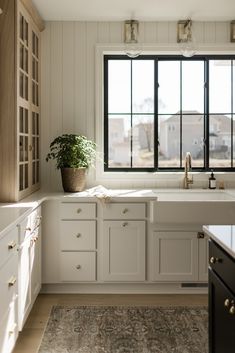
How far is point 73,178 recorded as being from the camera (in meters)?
4.18

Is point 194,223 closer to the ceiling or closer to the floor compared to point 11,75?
closer to the floor

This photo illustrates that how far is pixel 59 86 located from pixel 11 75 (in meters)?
1.09

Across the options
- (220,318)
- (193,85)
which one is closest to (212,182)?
(193,85)

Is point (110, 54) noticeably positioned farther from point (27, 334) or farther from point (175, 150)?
point (27, 334)

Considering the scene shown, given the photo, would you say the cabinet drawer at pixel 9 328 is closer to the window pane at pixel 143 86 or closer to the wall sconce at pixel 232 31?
the window pane at pixel 143 86

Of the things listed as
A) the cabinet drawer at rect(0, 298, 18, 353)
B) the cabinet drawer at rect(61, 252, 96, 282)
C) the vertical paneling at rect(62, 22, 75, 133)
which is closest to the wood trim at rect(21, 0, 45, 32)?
the vertical paneling at rect(62, 22, 75, 133)

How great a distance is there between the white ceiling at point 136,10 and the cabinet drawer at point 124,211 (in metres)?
1.71

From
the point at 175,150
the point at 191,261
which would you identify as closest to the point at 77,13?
the point at 175,150

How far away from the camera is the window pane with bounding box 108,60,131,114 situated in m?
4.67

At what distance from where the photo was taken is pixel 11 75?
11.4 ft

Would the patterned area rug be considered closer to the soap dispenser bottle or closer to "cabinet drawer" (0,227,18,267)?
"cabinet drawer" (0,227,18,267)

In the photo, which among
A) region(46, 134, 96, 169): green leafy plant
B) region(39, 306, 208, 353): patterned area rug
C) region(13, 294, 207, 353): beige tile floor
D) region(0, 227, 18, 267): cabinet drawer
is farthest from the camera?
region(46, 134, 96, 169): green leafy plant

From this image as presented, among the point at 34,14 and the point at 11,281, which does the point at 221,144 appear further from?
the point at 11,281

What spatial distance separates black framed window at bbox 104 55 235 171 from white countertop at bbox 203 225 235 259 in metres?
2.45
